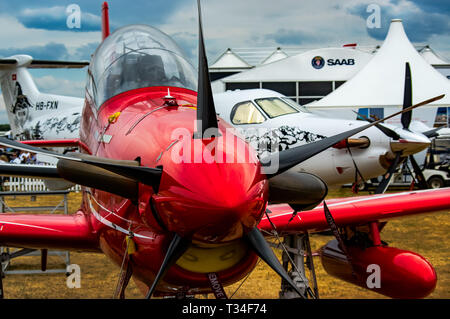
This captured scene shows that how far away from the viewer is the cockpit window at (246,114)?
8.47 m

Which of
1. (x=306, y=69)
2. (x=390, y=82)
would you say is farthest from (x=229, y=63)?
(x=390, y=82)

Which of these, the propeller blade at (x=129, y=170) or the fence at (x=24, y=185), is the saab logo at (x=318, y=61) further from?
the propeller blade at (x=129, y=170)

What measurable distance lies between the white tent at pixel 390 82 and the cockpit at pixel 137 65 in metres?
11.7

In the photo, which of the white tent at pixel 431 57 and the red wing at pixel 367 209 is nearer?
the red wing at pixel 367 209

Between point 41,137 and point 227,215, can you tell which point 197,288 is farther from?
point 41,137

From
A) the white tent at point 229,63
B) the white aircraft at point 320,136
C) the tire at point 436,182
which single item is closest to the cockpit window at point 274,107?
the white aircraft at point 320,136

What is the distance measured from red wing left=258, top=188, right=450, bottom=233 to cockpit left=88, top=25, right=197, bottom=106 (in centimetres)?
163

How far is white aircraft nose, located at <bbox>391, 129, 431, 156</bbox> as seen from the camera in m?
8.56

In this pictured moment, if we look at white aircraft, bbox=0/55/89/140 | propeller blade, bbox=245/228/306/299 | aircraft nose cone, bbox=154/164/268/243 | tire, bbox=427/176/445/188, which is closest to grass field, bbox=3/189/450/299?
propeller blade, bbox=245/228/306/299

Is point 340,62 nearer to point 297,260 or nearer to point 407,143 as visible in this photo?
point 407,143

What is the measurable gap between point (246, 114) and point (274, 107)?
53 centimetres

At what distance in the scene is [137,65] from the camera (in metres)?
4.05

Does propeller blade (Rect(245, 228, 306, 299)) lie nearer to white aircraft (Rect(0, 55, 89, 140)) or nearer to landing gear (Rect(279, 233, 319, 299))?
landing gear (Rect(279, 233, 319, 299))
